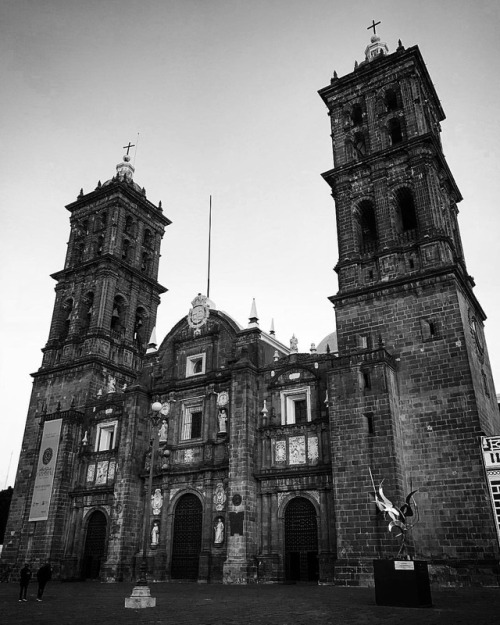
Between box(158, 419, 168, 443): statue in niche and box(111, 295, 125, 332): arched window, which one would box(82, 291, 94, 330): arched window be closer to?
box(111, 295, 125, 332): arched window

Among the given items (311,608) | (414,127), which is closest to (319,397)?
(311,608)

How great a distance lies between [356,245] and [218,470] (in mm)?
13618

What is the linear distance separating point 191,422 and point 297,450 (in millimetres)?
7216

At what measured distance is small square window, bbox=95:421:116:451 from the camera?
111 feet

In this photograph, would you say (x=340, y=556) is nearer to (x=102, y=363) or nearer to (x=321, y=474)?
(x=321, y=474)

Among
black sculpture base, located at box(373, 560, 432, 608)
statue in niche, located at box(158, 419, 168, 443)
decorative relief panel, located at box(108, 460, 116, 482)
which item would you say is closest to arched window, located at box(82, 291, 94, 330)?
decorative relief panel, located at box(108, 460, 116, 482)

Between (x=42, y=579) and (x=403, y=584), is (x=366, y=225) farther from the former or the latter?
(x=42, y=579)

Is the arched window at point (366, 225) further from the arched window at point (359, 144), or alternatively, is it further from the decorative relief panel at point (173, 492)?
the decorative relief panel at point (173, 492)

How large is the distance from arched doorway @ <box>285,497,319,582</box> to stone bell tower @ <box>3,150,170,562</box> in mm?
14103

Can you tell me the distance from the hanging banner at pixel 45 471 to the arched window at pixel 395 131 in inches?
1034

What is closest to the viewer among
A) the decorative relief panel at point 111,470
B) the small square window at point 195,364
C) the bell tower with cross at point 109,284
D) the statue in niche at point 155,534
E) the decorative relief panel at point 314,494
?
the decorative relief panel at point 314,494

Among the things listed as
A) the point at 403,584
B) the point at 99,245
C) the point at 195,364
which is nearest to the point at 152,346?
the point at 195,364

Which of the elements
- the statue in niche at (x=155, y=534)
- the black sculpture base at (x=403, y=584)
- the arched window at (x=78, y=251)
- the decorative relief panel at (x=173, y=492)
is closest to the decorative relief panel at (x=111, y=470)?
the statue in niche at (x=155, y=534)

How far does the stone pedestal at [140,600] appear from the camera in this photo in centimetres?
1544
